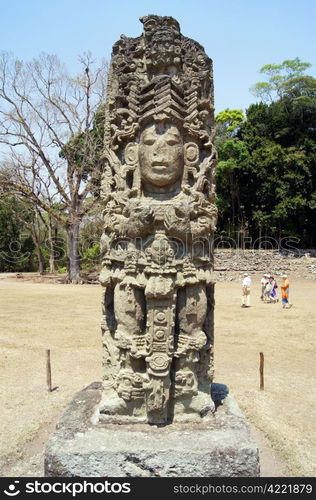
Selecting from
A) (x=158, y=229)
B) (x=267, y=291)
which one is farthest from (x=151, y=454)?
(x=267, y=291)

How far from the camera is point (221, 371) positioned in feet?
25.2

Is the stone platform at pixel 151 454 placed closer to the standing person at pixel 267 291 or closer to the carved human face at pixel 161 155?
the carved human face at pixel 161 155

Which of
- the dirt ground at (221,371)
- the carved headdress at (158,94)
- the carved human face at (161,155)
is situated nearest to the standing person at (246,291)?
the dirt ground at (221,371)

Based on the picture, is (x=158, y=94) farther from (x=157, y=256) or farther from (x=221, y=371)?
(x=221, y=371)

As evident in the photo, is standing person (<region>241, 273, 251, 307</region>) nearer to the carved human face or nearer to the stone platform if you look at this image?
the carved human face

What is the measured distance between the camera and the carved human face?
4.19m

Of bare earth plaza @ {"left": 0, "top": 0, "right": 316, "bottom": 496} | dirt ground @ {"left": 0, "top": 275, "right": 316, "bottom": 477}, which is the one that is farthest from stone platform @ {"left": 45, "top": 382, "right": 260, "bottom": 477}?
dirt ground @ {"left": 0, "top": 275, "right": 316, "bottom": 477}

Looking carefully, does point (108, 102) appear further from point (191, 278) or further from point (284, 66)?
point (284, 66)

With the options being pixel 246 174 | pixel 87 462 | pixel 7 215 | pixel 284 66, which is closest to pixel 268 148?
pixel 246 174

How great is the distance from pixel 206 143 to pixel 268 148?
28.8 metres

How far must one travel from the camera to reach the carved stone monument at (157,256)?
3.97 m

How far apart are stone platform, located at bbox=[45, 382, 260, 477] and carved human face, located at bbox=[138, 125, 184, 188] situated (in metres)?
2.49

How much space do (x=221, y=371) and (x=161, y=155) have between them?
4.92 meters

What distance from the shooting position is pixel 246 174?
1266 inches
